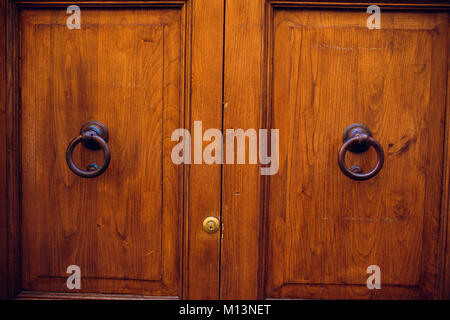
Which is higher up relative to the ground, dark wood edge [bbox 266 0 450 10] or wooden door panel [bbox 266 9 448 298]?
dark wood edge [bbox 266 0 450 10]

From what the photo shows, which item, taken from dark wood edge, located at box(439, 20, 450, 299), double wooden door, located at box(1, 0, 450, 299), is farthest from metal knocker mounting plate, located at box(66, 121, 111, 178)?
dark wood edge, located at box(439, 20, 450, 299)

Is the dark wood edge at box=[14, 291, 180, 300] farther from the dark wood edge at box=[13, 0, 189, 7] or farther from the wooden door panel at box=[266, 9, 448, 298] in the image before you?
the dark wood edge at box=[13, 0, 189, 7]

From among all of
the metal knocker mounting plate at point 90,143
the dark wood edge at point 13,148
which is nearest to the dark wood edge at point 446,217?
Answer: the metal knocker mounting plate at point 90,143

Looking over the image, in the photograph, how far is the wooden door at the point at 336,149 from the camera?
591 mm

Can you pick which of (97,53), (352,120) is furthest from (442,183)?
(97,53)

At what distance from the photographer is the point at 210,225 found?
600 millimetres

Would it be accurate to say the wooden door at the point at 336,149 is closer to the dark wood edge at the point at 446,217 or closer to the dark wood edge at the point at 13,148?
the dark wood edge at the point at 446,217

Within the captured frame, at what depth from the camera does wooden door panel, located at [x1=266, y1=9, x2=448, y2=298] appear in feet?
1.95

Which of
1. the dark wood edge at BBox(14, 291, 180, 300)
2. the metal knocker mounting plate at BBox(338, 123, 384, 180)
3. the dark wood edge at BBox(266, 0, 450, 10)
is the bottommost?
the dark wood edge at BBox(14, 291, 180, 300)

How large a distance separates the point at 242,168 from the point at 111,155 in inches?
10.0

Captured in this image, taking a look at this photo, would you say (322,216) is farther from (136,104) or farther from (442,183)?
(136,104)

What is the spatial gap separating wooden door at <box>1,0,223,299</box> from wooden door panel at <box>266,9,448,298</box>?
143 millimetres
